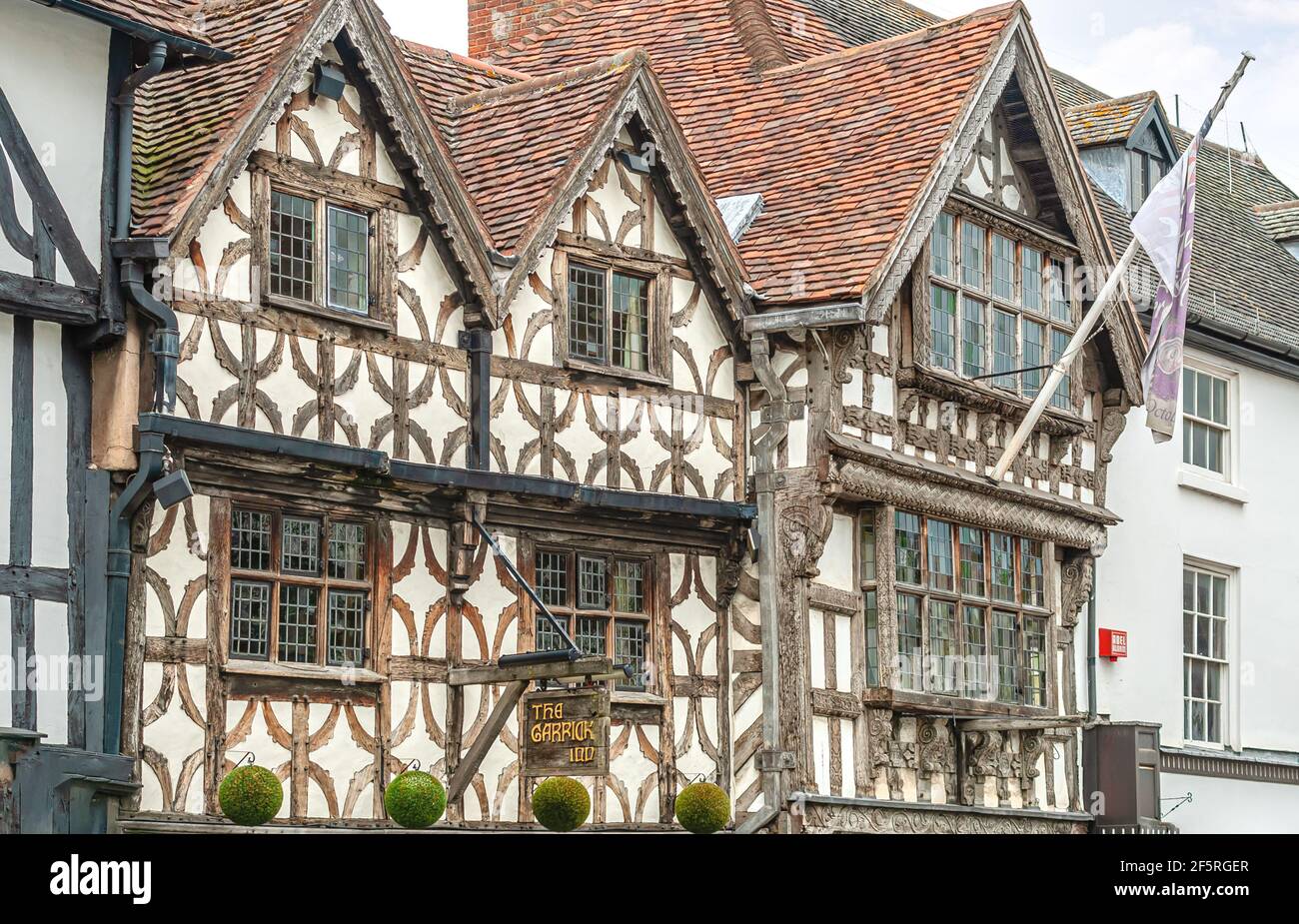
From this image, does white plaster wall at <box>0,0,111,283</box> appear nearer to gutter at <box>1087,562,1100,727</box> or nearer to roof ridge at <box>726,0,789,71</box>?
roof ridge at <box>726,0,789,71</box>

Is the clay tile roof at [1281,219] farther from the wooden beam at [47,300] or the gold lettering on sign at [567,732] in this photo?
the wooden beam at [47,300]

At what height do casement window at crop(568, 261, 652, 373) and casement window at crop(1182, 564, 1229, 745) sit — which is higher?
casement window at crop(568, 261, 652, 373)

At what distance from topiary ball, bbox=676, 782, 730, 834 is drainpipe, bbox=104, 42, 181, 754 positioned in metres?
4.89

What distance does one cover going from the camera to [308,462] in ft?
51.8

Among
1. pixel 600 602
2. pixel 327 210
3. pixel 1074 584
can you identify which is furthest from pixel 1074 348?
pixel 327 210

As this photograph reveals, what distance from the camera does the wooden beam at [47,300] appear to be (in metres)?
14.3

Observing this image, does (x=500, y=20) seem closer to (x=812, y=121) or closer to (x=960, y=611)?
(x=812, y=121)

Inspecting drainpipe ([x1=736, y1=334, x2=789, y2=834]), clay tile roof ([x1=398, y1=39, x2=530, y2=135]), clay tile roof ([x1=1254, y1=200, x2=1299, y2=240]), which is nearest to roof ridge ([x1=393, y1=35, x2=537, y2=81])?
clay tile roof ([x1=398, y1=39, x2=530, y2=135])

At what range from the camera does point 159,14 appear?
15438 millimetres

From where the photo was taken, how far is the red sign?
2270 cm

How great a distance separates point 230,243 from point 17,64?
1916 mm

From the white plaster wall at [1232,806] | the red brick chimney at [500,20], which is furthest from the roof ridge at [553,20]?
the white plaster wall at [1232,806]

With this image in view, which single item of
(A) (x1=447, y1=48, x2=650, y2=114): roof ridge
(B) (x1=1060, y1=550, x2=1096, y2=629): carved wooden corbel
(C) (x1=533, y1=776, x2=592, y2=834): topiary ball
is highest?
(A) (x1=447, y1=48, x2=650, y2=114): roof ridge
